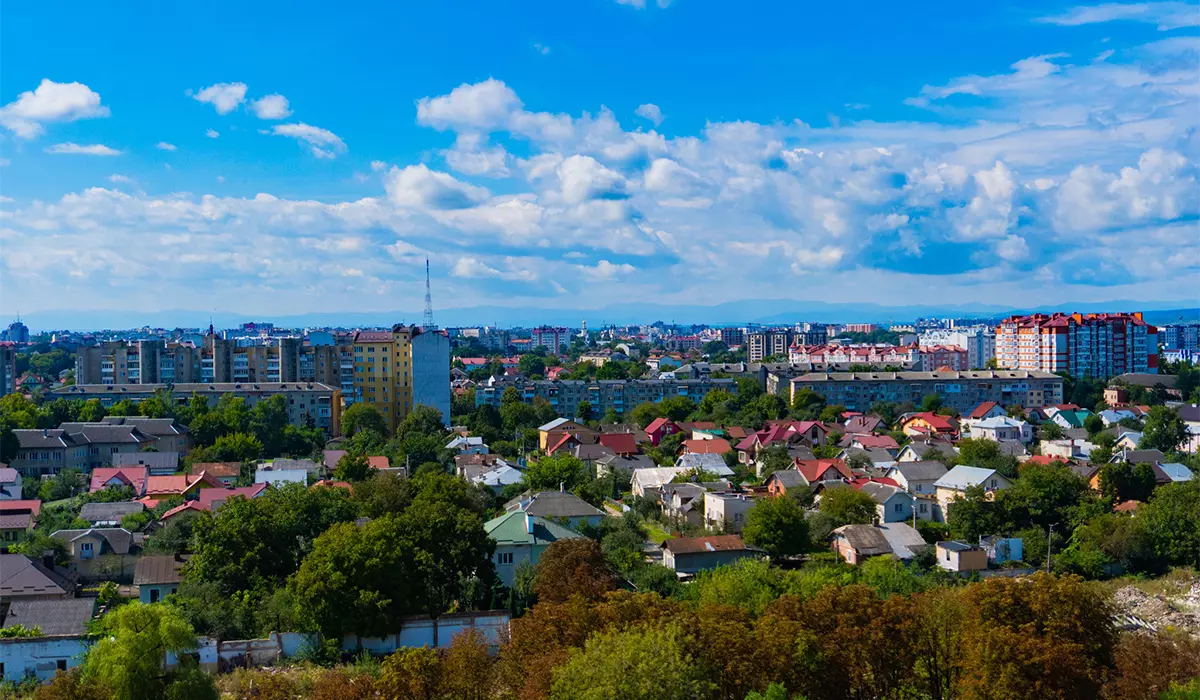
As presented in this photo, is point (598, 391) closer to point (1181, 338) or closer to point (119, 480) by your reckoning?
point (119, 480)


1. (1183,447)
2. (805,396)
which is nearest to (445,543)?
(1183,447)

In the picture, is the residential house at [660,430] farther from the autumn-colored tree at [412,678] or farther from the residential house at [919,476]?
the autumn-colored tree at [412,678]

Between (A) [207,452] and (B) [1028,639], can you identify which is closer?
(B) [1028,639]

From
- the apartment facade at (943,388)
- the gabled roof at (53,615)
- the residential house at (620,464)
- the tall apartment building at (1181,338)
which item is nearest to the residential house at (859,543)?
the residential house at (620,464)

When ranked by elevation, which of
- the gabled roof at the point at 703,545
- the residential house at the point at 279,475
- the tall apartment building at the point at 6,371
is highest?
the tall apartment building at the point at 6,371

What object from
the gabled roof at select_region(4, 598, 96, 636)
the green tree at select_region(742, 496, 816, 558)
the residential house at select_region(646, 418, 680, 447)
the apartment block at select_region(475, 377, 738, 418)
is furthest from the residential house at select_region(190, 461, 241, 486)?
the apartment block at select_region(475, 377, 738, 418)

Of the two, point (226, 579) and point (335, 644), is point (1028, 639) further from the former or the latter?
point (226, 579)
